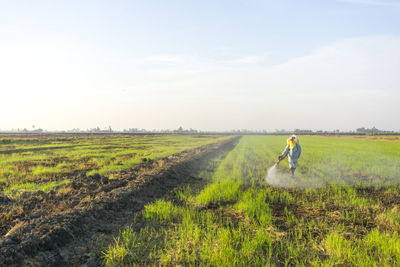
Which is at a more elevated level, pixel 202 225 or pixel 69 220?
pixel 69 220

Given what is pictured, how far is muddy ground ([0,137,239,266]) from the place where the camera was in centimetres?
367

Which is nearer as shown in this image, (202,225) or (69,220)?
(69,220)

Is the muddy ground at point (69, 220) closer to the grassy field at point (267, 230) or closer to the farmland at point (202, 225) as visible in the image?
the farmland at point (202, 225)

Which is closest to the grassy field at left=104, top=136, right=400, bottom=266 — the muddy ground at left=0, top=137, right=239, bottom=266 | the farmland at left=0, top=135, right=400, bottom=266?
the farmland at left=0, top=135, right=400, bottom=266

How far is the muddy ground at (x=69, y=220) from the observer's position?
144 inches

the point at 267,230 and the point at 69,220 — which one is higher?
the point at 69,220

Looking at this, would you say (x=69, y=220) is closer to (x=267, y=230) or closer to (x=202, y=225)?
(x=202, y=225)

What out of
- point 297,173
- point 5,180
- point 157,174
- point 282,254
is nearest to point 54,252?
point 282,254

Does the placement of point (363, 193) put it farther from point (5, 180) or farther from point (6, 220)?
point (5, 180)

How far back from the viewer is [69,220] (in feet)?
15.5

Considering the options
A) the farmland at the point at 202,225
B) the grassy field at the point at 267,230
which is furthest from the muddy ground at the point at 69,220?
the grassy field at the point at 267,230

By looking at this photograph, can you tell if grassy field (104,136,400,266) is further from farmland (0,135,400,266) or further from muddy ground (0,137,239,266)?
muddy ground (0,137,239,266)

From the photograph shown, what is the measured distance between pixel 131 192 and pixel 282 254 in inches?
195

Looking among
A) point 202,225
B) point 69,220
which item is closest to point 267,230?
point 202,225
